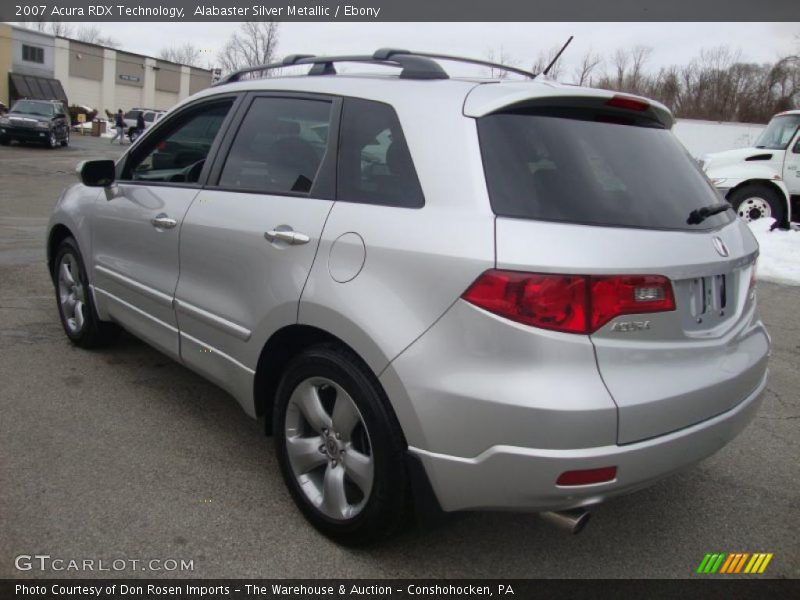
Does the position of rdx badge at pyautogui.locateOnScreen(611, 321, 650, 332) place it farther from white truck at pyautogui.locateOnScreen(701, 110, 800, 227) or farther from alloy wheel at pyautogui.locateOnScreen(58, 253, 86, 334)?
white truck at pyautogui.locateOnScreen(701, 110, 800, 227)

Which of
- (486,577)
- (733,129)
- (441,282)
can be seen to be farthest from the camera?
(733,129)

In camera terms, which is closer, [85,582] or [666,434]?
[666,434]

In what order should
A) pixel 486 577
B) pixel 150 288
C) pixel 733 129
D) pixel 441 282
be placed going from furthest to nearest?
1. pixel 733 129
2. pixel 150 288
3. pixel 486 577
4. pixel 441 282

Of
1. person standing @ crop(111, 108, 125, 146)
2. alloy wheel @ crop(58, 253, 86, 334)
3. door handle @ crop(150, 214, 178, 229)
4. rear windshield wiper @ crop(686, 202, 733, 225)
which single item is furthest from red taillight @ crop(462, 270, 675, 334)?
person standing @ crop(111, 108, 125, 146)

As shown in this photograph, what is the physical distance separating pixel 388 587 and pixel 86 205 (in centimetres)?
316

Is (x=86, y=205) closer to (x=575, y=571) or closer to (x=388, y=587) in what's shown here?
(x=388, y=587)

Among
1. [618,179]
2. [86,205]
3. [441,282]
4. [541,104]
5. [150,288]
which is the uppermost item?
[541,104]

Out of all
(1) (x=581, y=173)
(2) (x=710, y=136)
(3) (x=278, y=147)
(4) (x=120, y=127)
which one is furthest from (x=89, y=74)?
(1) (x=581, y=173)

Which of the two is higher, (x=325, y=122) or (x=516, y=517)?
(x=325, y=122)

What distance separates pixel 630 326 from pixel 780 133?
12.6m

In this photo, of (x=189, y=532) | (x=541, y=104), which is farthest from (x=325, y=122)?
(x=189, y=532)

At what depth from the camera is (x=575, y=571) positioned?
254 cm

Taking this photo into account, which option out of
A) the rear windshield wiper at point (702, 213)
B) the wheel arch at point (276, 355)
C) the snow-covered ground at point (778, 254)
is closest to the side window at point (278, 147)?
the wheel arch at point (276, 355)

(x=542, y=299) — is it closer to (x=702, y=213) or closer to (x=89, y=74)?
(x=702, y=213)
